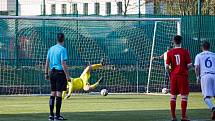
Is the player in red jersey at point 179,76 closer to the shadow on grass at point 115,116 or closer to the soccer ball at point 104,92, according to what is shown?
the shadow on grass at point 115,116

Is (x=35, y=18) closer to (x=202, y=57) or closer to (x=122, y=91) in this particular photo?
(x=122, y=91)

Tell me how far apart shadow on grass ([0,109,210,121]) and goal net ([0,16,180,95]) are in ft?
27.3

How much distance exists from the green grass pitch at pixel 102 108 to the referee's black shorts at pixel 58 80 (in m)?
0.82

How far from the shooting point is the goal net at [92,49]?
2906cm

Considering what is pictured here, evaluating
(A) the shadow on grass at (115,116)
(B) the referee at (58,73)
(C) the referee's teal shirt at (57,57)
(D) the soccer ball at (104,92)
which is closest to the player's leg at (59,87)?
(B) the referee at (58,73)

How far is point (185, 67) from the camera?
17.8 m

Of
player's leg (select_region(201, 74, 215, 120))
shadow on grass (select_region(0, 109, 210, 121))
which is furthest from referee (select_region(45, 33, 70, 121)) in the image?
player's leg (select_region(201, 74, 215, 120))

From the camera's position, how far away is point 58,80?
1839cm

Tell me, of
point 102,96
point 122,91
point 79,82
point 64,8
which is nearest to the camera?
point 79,82

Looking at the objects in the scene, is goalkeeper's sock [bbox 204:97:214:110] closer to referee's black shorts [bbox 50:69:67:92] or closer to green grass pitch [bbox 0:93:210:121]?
green grass pitch [bbox 0:93:210:121]

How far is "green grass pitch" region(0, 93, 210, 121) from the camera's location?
1898 cm

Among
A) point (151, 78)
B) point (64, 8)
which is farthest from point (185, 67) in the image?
point (64, 8)

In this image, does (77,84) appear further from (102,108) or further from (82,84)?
(102,108)

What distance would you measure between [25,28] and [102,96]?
4.05 metres
